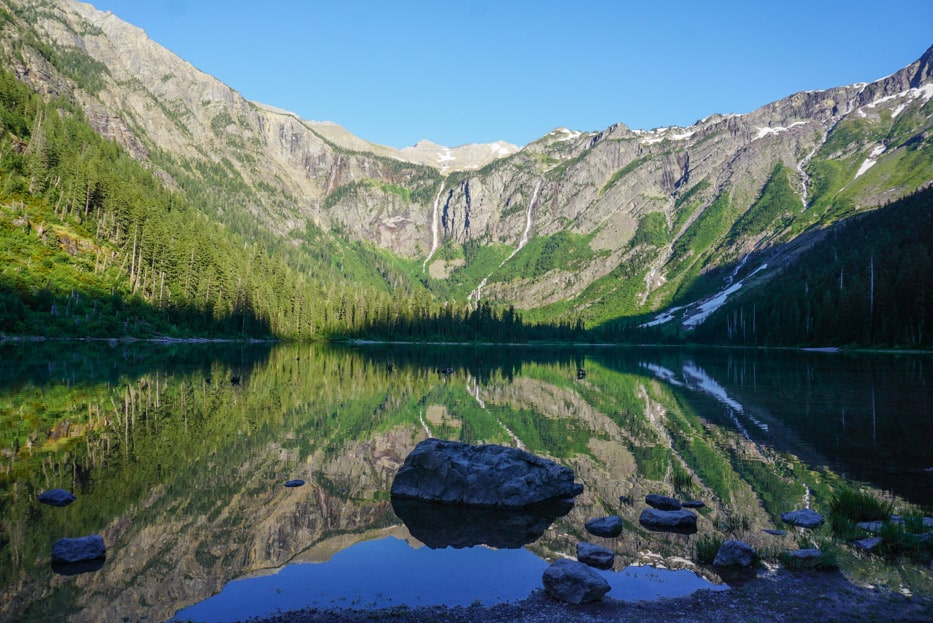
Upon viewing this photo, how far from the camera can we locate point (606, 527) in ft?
54.1

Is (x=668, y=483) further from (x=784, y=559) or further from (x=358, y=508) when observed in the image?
(x=358, y=508)

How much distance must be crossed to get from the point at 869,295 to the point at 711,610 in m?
149

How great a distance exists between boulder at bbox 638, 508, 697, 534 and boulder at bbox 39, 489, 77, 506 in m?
19.2

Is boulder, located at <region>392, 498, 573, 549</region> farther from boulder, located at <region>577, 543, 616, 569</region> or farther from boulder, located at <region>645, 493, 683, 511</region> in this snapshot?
boulder, located at <region>645, 493, 683, 511</region>

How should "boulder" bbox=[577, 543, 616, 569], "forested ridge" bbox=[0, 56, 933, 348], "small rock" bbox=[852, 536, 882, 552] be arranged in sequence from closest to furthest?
1. "boulder" bbox=[577, 543, 616, 569]
2. "small rock" bbox=[852, 536, 882, 552]
3. "forested ridge" bbox=[0, 56, 933, 348]

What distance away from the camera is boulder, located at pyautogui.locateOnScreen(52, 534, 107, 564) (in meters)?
12.8

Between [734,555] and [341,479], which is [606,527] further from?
[341,479]

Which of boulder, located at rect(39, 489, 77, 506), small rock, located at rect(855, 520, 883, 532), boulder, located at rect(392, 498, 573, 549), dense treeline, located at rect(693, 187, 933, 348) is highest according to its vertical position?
dense treeline, located at rect(693, 187, 933, 348)

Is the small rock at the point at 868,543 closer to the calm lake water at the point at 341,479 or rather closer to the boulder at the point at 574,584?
the calm lake water at the point at 341,479

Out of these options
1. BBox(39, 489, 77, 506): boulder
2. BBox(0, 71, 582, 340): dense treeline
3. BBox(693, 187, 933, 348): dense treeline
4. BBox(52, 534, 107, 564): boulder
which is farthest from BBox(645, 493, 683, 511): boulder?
BBox(693, 187, 933, 348): dense treeline

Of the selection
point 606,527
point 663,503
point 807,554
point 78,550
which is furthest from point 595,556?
point 78,550

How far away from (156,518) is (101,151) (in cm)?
17226

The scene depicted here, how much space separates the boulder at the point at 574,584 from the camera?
11.9 m

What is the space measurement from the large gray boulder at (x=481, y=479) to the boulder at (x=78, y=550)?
33.2 ft
